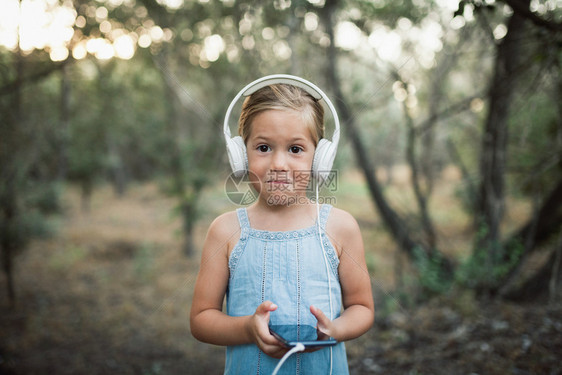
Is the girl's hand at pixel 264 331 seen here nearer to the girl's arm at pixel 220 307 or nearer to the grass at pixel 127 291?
the girl's arm at pixel 220 307

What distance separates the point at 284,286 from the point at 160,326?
218 inches

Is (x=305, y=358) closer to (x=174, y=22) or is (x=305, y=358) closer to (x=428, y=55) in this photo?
(x=428, y=55)

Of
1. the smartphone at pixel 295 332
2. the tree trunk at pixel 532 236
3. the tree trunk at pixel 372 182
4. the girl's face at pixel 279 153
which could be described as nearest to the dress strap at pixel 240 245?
the girl's face at pixel 279 153

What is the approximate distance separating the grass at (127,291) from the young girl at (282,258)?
0.53 m

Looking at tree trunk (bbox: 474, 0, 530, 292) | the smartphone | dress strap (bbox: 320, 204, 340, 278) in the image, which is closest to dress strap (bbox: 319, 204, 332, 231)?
dress strap (bbox: 320, 204, 340, 278)

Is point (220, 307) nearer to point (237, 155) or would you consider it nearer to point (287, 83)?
point (237, 155)

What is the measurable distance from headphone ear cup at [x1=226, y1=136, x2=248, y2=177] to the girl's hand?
529 mm

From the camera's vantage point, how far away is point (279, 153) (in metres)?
1.29

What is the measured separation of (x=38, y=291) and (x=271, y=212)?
27.1 feet

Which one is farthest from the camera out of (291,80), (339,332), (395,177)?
(395,177)

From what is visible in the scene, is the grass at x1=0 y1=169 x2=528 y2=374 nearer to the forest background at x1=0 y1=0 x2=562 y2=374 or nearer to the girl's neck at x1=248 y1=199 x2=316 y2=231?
the forest background at x1=0 y1=0 x2=562 y2=374

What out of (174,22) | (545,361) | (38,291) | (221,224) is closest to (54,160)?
(38,291)

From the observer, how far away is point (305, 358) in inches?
51.8

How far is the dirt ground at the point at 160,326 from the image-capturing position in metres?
3.40
